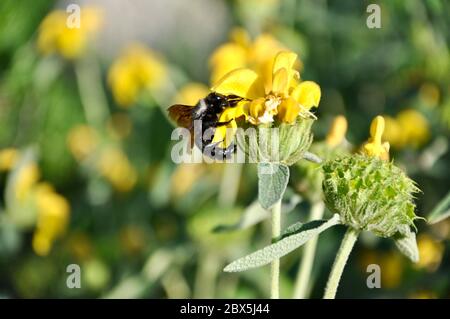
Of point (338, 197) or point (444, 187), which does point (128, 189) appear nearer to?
point (444, 187)

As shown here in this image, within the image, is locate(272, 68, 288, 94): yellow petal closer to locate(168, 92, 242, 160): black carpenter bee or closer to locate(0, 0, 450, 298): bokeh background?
locate(168, 92, 242, 160): black carpenter bee

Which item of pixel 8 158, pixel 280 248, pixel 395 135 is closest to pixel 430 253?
pixel 395 135

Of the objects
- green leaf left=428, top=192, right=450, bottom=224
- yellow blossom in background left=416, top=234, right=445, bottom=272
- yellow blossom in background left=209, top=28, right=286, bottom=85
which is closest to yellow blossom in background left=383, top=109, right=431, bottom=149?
yellow blossom in background left=416, top=234, right=445, bottom=272

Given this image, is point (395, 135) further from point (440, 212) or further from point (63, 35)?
point (63, 35)

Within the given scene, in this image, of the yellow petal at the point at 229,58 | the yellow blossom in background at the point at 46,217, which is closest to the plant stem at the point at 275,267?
the yellow petal at the point at 229,58
